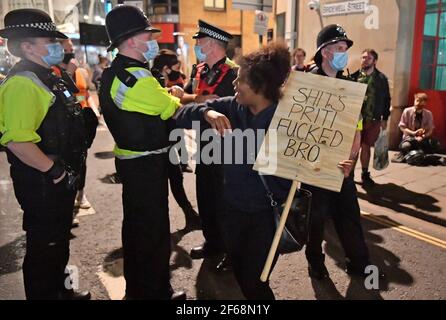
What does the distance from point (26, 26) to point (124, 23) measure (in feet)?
2.06

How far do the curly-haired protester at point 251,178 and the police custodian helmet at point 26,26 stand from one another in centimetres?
117

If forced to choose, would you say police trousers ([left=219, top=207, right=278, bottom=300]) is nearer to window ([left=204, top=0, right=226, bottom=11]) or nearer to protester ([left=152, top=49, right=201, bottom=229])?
protester ([left=152, top=49, right=201, bottom=229])

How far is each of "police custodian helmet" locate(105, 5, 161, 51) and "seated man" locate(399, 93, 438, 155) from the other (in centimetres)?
603

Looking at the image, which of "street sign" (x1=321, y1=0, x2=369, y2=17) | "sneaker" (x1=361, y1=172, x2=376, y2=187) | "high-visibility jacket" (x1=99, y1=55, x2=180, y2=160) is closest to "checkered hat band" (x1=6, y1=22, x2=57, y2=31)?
"high-visibility jacket" (x1=99, y1=55, x2=180, y2=160)

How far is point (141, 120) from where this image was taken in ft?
8.38

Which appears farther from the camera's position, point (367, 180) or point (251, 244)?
point (367, 180)

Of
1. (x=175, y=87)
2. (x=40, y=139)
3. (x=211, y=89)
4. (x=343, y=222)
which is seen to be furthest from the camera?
(x=211, y=89)

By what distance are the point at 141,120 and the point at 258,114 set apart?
78 centimetres

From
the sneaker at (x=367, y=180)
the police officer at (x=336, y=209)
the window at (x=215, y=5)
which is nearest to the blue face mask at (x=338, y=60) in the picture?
the police officer at (x=336, y=209)

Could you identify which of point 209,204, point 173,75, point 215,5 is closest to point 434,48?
point 173,75

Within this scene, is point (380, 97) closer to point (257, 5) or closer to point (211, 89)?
point (211, 89)

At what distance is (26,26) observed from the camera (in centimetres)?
255

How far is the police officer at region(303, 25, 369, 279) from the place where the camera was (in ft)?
10.7

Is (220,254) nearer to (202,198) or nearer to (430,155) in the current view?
(202,198)
